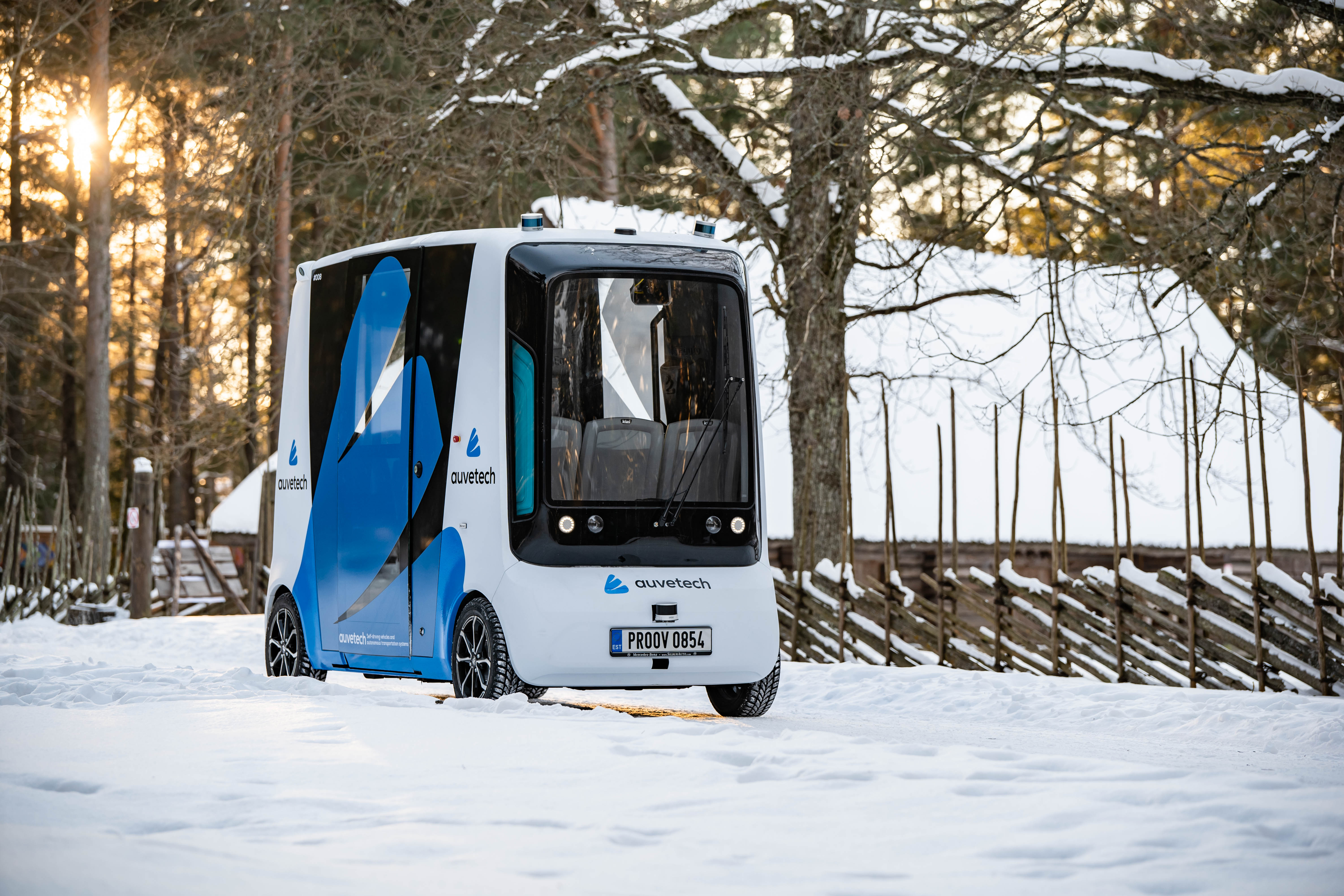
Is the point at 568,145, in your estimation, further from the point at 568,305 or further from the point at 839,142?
the point at 568,305

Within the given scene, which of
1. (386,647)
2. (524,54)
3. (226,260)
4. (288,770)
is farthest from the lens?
(226,260)

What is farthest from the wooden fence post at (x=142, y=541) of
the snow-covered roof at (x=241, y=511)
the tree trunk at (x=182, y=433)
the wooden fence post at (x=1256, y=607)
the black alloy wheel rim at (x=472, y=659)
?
the wooden fence post at (x=1256, y=607)

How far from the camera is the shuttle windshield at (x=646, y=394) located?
7820 millimetres

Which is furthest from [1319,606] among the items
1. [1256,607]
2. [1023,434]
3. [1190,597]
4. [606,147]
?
[606,147]

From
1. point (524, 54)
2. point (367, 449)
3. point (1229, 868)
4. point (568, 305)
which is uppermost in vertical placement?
point (524, 54)

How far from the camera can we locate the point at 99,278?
2645 centimetres

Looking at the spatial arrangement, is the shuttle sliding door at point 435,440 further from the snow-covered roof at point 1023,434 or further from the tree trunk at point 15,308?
the tree trunk at point 15,308

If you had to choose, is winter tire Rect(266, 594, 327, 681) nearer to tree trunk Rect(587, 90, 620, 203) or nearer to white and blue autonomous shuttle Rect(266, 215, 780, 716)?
white and blue autonomous shuttle Rect(266, 215, 780, 716)

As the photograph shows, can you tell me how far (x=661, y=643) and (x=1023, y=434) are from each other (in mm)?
11468

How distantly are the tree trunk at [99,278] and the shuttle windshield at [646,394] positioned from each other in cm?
1789

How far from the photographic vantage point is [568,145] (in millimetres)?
16484

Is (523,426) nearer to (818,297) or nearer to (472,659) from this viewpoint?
(472,659)

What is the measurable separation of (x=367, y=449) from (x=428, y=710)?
2.42 metres

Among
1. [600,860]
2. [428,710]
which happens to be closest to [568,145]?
[428,710]
